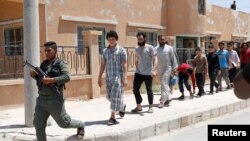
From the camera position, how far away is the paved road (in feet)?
23.0

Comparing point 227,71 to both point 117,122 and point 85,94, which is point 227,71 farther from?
point 117,122

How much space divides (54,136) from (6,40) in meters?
9.09

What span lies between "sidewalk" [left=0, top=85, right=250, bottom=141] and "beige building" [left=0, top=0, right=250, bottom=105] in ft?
3.10

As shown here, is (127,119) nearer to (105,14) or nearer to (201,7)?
(105,14)

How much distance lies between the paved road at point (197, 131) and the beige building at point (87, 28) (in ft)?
12.7

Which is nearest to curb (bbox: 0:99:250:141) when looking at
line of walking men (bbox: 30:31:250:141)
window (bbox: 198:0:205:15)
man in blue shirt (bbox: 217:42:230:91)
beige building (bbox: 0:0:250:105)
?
line of walking men (bbox: 30:31:250:141)

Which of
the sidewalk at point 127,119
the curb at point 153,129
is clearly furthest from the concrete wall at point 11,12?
the curb at point 153,129

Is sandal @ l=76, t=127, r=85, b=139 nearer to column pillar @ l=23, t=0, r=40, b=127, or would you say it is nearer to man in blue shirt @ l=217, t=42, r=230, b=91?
column pillar @ l=23, t=0, r=40, b=127

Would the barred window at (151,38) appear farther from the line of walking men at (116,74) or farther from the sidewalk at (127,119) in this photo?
the sidewalk at (127,119)

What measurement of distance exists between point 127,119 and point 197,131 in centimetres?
134

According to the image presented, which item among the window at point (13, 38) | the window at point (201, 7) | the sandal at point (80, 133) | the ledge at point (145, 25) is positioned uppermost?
the window at point (201, 7)

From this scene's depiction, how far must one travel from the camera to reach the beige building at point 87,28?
37.0 ft

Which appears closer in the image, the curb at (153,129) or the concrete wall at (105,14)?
the curb at (153,129)

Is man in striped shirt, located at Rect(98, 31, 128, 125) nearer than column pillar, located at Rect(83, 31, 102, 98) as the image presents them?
Yes
